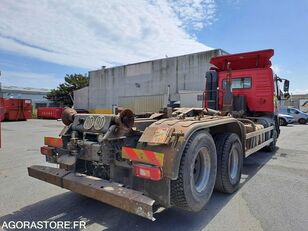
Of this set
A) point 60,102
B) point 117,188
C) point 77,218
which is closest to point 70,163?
point 77,218

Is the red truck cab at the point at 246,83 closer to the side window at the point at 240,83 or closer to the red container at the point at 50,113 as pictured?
the side window at the point at 240,83

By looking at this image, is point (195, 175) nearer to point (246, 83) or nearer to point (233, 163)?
point (233, 163)

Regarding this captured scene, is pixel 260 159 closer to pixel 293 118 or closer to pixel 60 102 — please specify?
pixel 293 118

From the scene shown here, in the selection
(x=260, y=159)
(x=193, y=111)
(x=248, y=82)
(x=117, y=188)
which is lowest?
(x=260, y=159)

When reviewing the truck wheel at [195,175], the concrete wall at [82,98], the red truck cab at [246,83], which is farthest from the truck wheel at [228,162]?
the concrete wall at [82,98]

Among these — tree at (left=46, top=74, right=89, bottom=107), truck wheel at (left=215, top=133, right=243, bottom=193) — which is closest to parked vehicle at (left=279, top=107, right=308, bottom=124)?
truck wheel at (left=215, top=133, right=243, bottom=193)

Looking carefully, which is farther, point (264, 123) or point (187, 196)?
point (264, 123)

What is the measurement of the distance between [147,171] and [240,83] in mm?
5852

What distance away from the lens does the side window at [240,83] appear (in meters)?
7.82

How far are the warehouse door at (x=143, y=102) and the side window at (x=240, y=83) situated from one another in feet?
60.2

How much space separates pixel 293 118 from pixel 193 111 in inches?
954

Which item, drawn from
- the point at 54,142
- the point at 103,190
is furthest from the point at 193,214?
the point at 54,142

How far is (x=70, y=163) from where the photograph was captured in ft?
12.4

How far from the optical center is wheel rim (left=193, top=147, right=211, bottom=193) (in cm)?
372
